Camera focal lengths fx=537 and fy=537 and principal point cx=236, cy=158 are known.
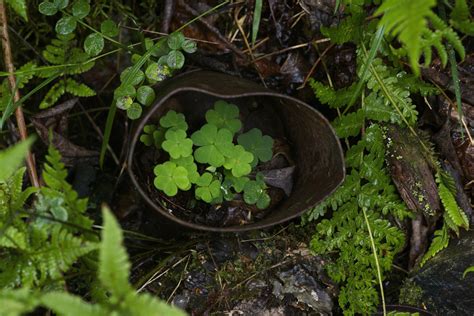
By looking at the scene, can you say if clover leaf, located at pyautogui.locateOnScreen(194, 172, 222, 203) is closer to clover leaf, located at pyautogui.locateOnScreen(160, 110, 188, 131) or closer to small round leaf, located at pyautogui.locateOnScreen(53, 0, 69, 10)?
clover leaf, located at pyautogui.locateOnScreen(160, 110, 188, 131)

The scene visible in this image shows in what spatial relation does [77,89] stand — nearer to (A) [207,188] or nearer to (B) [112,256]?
(A) [207,188]

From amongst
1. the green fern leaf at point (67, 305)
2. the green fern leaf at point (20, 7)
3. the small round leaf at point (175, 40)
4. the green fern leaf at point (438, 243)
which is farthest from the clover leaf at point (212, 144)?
the green fern leaf at point (67, 305)

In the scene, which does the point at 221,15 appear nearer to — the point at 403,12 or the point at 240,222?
the point at 240,222

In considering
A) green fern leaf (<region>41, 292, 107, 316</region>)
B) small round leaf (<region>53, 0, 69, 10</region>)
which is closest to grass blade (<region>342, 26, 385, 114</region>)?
small round leaf (<region>53, 0, 69, 10</region>)

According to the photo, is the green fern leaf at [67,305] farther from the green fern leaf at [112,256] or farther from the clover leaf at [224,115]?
the clover leaf at [224,115]

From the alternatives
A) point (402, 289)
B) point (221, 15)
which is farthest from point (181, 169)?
point (402, 289)

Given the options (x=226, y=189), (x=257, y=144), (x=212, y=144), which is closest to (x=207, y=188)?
(x=226, y=189)
